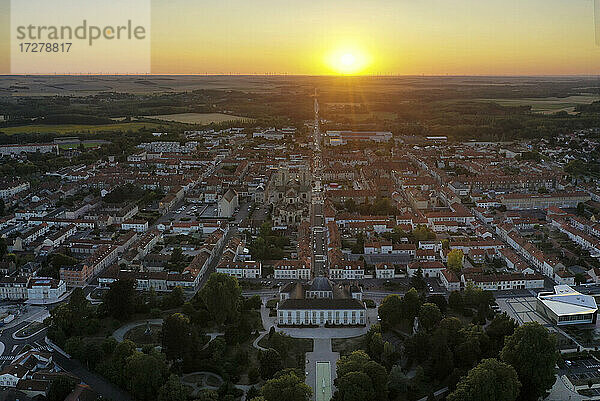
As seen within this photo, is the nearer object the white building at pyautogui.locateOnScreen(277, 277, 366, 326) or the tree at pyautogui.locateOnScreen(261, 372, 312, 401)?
the tree at pyautogui.locateOnScreen(261, 372, 312, 401)

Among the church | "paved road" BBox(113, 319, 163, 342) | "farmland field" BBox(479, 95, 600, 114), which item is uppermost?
"farmland field" BBox(479, 95, 600, 114)

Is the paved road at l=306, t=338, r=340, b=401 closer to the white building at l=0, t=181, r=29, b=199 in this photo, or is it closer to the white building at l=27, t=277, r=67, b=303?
the white building at l=27, t=277, r=67, b=303

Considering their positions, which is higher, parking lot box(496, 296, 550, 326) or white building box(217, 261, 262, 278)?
white building box(217, 261, 262, 278)

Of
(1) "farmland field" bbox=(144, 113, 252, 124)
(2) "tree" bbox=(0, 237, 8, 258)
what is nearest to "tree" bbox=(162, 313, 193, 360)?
(2) "tree" bbox=(0, 237, 8, 258)

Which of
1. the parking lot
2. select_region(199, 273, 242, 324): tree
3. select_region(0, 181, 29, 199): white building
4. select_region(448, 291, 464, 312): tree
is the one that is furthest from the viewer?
select_region(0, 181, 29, 199): white building

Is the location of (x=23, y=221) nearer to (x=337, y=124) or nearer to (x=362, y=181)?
(x=362, y=181)

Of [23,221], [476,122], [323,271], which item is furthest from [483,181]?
[476,122]

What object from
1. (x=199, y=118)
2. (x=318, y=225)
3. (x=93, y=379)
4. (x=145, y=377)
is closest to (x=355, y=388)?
(x=145, y=377)
